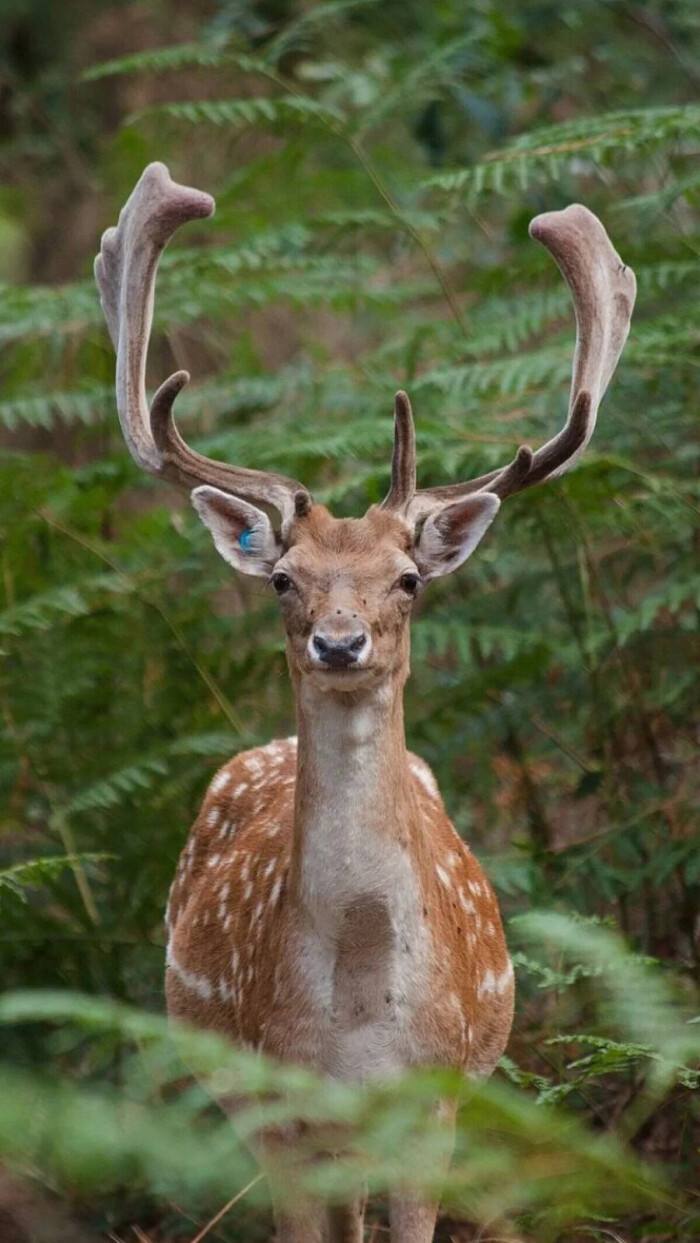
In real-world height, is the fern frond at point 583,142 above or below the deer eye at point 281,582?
above

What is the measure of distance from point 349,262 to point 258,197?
747 mm

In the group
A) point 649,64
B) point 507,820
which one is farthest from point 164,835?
point 649,64

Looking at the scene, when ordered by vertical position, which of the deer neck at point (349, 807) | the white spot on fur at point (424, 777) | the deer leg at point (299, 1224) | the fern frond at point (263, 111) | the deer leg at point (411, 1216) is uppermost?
the fern frond at point (263, 111)

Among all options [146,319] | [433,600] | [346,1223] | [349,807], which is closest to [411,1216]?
[346,1223]

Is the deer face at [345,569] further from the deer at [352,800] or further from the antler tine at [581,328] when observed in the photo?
the antler tine at [581,328]

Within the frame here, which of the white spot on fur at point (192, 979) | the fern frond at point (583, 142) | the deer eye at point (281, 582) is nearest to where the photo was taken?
the deer eye at point (281, 582)

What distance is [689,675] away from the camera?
6.22m

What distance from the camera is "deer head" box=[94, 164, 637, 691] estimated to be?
4.45m

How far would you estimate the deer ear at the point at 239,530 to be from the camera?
188 inches

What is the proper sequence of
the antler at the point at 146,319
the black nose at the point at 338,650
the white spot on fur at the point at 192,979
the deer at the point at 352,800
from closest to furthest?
1. the black nose at the point at 338,650
2. the deer at the point at 352,800
3. the antler at the point at 146,319
4. the white spot on fur at the point at 192,979

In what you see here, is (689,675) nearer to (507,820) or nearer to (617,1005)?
(507,820)

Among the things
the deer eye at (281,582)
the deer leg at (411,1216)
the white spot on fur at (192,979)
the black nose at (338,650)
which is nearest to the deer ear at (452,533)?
the deer eye at (281,582)

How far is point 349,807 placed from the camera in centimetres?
448

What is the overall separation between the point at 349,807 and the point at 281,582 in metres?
0.54
